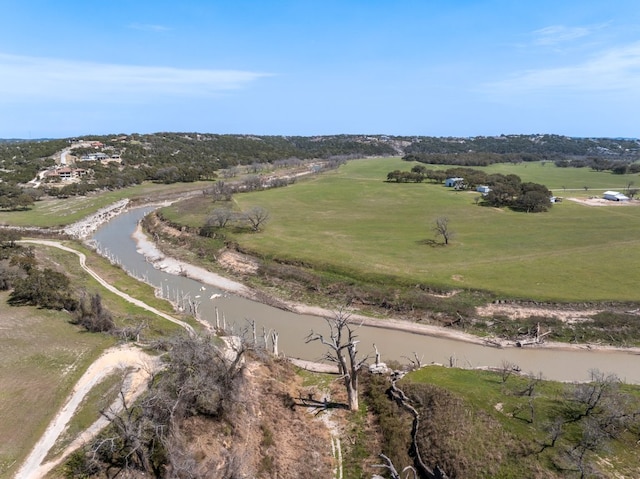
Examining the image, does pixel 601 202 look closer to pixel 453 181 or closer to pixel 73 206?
pixel 453 181

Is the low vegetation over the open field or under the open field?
over

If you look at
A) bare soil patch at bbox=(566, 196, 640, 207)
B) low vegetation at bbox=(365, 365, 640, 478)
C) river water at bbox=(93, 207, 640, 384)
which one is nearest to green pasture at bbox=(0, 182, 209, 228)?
river water at bbox=(93, 207, 640, 384)

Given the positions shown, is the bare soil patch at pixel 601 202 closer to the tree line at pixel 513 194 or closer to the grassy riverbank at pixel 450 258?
the grassy riverbank at pixel 450 258

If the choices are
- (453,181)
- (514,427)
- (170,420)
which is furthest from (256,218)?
(453,181)

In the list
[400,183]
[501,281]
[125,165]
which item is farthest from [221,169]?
[501,281]

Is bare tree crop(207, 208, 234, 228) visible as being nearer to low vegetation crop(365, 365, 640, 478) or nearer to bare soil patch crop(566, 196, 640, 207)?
low vegetation crop(365, 365, 640, 478)

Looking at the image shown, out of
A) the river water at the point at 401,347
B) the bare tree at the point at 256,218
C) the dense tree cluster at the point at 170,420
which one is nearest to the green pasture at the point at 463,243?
the bare tree at the point at 256,218
